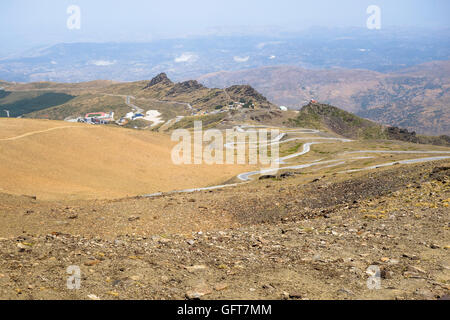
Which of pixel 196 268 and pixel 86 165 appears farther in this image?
pixel 86 165

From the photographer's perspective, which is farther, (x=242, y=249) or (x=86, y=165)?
(x=86, y=165)

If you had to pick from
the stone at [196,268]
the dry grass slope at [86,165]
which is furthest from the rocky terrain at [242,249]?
the dry grass slope at [86,165]

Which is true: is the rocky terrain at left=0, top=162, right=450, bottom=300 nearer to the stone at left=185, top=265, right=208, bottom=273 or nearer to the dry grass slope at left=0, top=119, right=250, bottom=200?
the stone at left=185, top=265, right=208, bottom=273

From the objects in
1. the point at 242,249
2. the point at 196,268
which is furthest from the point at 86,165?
the point at 196,268

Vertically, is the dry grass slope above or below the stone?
below

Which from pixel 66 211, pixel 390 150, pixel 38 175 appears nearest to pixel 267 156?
pixel 390 150

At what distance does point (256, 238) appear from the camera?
14.5 m

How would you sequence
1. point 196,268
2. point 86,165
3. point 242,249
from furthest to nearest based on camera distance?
point 86,165 → point 242,249 → point 196,268

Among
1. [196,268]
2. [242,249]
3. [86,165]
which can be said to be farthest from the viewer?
[86,165]

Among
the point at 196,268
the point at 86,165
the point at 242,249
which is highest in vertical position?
the point at 196,268

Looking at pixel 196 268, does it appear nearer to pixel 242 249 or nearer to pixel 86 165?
pixel 242 249

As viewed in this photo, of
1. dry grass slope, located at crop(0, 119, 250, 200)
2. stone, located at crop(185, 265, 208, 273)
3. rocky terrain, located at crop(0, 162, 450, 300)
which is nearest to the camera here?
rocky terrain, located at crop(0, 162, 450, 300)

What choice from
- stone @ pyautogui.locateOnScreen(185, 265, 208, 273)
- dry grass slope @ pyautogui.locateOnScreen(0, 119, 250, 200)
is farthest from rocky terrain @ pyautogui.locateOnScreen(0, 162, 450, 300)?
dry grass slope @ pyautogui.locateOnScreen(0, 119, 250, 200)

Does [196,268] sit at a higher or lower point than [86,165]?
higher
